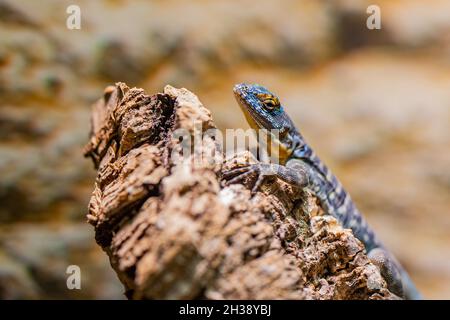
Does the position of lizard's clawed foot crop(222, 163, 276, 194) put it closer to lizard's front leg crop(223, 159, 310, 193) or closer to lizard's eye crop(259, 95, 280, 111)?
lizard's front leg crop(223, 159, 310, 193)

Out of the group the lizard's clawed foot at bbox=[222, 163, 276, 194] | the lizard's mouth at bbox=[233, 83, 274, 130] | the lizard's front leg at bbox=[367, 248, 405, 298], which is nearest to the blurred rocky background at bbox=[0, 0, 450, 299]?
the lizard's mouth at bbox=[233, 83, 274, 130]

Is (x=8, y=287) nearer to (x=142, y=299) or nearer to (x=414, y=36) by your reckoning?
(x=142, y=299)

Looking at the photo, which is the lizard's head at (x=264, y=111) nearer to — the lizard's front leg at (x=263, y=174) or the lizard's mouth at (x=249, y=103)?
the lizard's mouth at (x=249, y=103)

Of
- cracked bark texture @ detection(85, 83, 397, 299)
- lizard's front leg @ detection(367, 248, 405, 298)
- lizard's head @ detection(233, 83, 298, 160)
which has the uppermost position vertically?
lizard's head @ detection(233, 83, 298, 160)

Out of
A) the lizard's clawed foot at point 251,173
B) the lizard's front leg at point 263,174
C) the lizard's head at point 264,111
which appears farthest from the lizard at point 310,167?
the lizard's clawed foot at point 251,173

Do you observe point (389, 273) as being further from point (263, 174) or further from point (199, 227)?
point (199, 227)

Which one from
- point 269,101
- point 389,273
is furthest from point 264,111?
point 389,273
